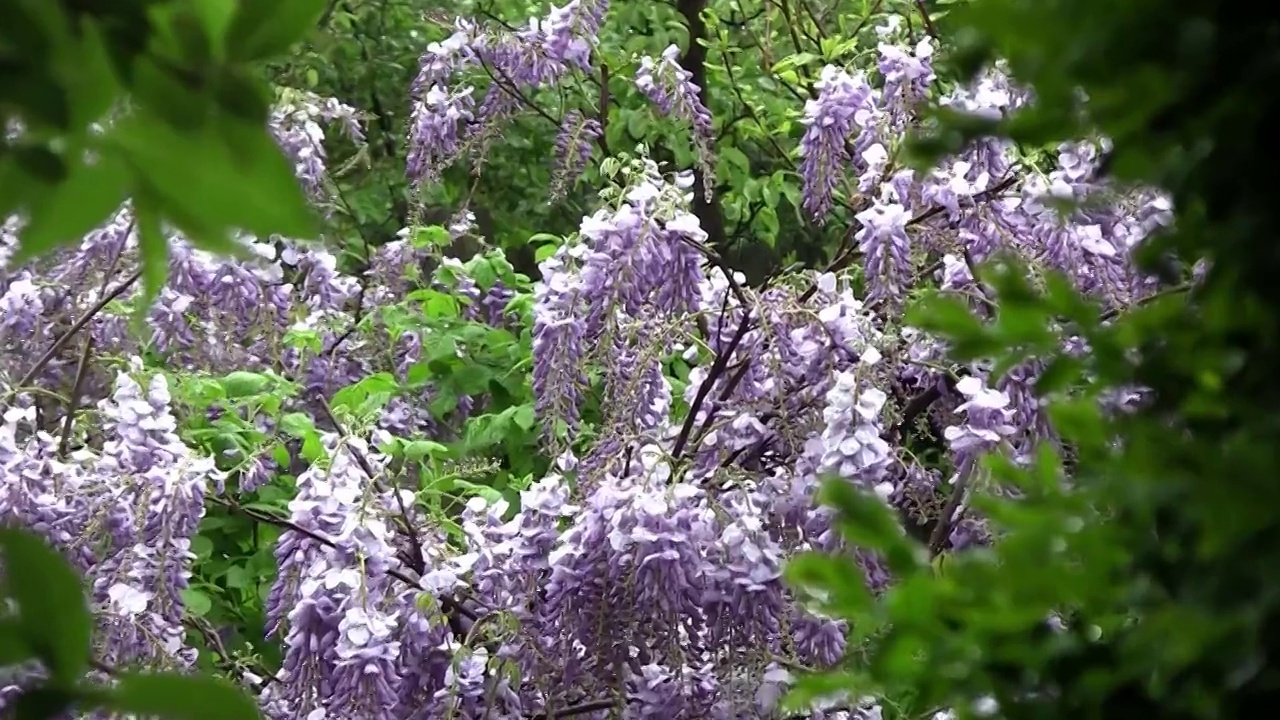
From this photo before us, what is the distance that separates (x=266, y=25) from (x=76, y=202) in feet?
0.32

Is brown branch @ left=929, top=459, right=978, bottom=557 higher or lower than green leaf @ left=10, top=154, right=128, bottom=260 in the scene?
higher

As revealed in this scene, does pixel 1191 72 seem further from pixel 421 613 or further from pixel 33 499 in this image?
pixel 33 499

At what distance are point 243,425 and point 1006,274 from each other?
7.55ft

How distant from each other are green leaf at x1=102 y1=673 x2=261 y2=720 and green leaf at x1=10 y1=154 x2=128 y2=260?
0.53 feet

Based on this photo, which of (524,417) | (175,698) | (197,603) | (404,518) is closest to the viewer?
(175,698)

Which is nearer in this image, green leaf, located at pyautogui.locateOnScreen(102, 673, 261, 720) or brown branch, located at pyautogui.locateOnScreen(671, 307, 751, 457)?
green leaf, located at pyautogui.locateOnScreen(102, 673, 261, 720)

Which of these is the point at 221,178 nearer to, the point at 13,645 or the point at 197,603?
the point at 13,645

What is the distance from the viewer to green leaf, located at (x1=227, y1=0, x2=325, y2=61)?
51 centimetres

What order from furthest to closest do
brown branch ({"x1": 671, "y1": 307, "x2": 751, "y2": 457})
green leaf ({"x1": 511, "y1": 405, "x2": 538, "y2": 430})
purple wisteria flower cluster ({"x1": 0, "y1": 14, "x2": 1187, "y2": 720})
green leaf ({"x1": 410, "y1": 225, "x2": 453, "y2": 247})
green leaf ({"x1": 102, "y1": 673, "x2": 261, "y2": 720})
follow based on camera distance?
1. green leaf ({"x1": 410, "y1": 225, "x2": 453, "y2": 247})
2. green leaf ({"x1": 511, "y1": 405, "x2": 538, "y2": 430})
3. brown branch ({"x1": 671, "y1": 307, "x2": 751, "y2": 457})
4. purple wisteria flower cluster ({"x1": 0, "y1": 14, "x2": 1187, "y2": 720})
5. green leaf ({"x1": 102, "y1": 673, "x2": 261, "y2": 720})

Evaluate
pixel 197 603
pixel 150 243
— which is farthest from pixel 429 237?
pixel 150 243

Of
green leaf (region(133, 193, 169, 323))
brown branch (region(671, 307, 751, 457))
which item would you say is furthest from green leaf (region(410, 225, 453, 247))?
green leaf (region(133, 193, 169, 323))

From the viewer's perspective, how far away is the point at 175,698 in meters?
0.49

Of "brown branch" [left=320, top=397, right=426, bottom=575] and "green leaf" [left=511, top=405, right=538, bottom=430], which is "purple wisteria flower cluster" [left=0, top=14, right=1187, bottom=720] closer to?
"brown branch" [left=320, top=397, right=426, bottom=575]

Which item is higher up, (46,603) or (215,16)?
(215,16)
